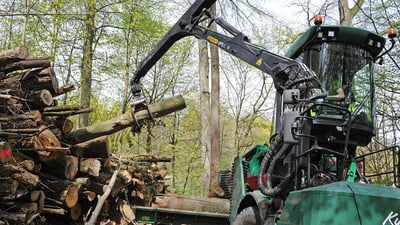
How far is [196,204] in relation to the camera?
9336mm

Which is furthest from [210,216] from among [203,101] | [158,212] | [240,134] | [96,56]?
[240,134]

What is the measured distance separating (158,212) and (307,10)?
10.5 meters

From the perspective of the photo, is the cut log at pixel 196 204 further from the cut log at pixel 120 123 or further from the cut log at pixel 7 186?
the cut log at pixel 7 186

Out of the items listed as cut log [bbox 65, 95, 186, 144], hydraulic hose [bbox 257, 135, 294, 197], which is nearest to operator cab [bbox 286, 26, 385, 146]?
hydraulic hose [bbox 257, 135, 294, 197]

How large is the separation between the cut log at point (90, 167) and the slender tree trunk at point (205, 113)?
17.8 feet

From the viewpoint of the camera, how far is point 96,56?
59.7ft

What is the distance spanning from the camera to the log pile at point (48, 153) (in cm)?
585

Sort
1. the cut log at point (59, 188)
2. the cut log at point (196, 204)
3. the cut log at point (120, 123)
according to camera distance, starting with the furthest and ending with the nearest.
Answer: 1. the cut log at point (196, 204)
2. the cut log at point (120, 123)
3. the cut log at point (59, 188)

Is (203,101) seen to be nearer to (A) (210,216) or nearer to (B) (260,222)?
(A) (210,216)

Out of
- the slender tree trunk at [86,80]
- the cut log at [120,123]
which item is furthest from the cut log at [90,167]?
the slender tree trunk at [86,80]

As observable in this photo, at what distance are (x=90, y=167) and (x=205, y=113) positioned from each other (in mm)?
6280

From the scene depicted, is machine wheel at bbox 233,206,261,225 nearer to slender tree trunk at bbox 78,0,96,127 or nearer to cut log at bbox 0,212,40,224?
cut log at bbox 0,212,40,224

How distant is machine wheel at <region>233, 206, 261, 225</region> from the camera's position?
5781mm

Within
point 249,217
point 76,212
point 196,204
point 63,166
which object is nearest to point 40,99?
point 63,166
